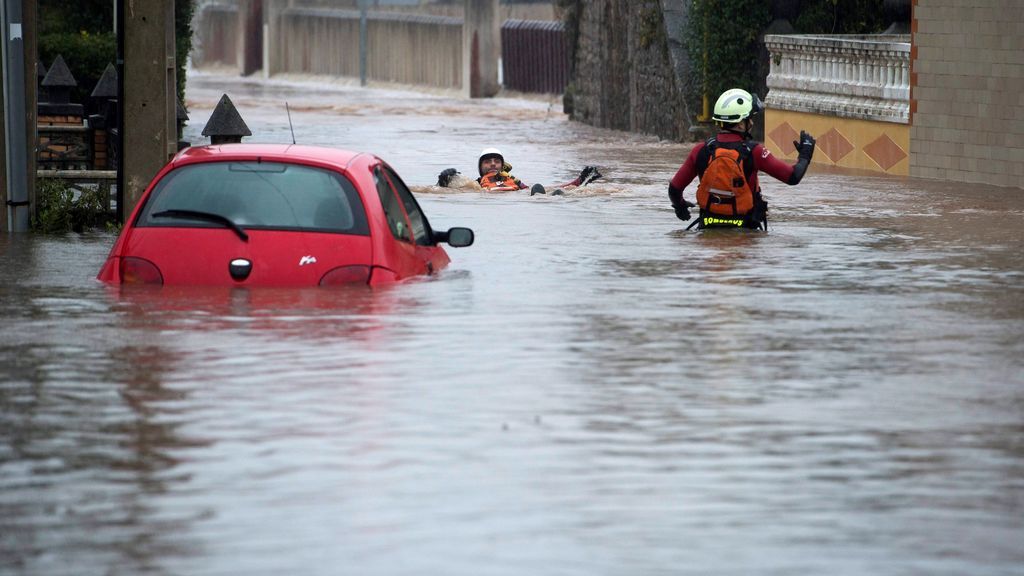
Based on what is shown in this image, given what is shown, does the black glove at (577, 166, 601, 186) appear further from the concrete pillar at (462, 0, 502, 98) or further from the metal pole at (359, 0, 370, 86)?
the metal pole at (359, 0, 370, 86)

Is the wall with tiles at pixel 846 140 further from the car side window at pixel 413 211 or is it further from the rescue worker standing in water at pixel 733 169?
the car side window at pixel 413 211

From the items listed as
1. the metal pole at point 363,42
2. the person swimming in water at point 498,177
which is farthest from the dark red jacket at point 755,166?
the metal pole at point 363,42

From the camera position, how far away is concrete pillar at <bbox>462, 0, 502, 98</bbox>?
5606 cm

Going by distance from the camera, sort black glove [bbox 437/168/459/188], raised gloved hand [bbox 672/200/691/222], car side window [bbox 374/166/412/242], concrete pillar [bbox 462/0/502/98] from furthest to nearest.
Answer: concrete pillar [bbox 462/0/502/98] < black glove [bbox 437/168/459/188] < raised gloved hand [bbox 672/200/691/222] < car side window [bbox 374/166/412/242]

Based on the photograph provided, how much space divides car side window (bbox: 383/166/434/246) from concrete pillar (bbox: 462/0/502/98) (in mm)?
43277

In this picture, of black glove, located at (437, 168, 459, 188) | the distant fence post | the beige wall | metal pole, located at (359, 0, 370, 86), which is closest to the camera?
black glove, located at (437, 168, 459, 188)

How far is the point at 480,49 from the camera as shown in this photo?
5638 cm

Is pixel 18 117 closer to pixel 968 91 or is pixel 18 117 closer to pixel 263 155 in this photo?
pixel 263 155

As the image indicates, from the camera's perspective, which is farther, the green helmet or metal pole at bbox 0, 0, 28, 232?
metal pole at bbox 0, 0, 28, 232

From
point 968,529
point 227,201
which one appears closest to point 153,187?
point 227,201

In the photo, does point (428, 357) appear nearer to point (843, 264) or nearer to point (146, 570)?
point (146, 570)

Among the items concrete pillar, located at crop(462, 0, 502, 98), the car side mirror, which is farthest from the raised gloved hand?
concrete pillar, located at crop(462, 0, 502, 98)

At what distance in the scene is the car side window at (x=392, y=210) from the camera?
39.2 feet

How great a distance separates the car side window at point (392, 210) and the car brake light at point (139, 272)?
1239 millimetres
